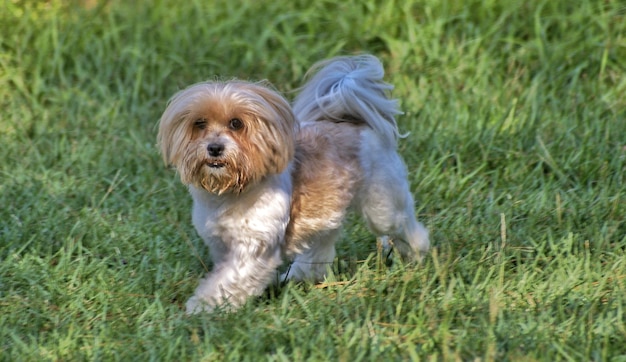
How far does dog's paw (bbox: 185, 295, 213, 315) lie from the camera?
4544 millimetres

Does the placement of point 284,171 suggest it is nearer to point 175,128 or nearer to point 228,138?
point 228,138

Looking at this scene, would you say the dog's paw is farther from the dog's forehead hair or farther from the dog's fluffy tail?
the dog's fluffy tail

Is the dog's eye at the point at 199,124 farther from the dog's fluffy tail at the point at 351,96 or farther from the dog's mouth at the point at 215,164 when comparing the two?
the dog's fluffy tail at the point at 351,96

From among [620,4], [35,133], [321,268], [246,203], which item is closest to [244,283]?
[246,203]

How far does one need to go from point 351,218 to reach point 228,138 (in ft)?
5.36

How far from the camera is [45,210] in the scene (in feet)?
19.5

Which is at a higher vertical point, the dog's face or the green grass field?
the dog's face

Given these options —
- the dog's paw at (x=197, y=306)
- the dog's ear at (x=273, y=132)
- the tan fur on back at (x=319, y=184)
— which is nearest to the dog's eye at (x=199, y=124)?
the dog's ear at (x=273, y=132)

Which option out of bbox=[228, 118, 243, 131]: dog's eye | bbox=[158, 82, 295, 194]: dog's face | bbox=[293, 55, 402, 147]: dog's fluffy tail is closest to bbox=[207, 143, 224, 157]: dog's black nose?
bbox=[158, 82, 295, 194]: dog's face

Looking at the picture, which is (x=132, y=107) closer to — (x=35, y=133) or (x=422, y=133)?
(x=35, y=133)

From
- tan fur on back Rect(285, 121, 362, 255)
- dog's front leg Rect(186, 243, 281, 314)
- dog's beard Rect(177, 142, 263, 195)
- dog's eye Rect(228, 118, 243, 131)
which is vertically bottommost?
dog's front leg Rect(186, 243, 281, 314)

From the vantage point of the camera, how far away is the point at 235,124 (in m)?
4.50

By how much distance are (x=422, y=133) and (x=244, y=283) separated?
103 inches

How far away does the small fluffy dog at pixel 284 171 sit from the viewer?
4469mm
